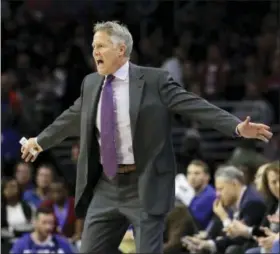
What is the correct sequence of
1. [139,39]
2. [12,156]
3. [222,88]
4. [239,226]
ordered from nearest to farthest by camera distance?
[239,226]
[12,156]
[222,88]
[139,39]

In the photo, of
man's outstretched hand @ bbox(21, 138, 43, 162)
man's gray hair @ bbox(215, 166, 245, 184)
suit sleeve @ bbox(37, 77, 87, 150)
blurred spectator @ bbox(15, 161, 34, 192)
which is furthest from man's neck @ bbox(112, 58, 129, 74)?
blurred spectator @ bbox(15, 161, 34, 192)

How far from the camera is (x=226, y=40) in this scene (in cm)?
1666

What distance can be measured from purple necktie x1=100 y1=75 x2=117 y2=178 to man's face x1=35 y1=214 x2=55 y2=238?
3.48m

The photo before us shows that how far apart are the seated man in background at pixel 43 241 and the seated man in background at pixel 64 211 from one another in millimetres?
469

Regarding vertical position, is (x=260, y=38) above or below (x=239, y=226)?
above

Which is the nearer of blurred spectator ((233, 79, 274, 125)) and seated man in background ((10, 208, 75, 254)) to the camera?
seated man in background ((10, 208, 75, 254))

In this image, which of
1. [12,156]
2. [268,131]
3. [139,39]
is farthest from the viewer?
[139,39]

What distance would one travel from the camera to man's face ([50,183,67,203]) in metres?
11.9

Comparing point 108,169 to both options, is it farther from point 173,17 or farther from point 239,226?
point 173,17

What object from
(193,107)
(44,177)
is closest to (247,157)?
(44,177)

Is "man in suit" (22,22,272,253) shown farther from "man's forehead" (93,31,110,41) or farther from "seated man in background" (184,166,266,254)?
"seated man in background" (184,166,266,254)

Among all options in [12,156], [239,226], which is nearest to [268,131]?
[239,226]

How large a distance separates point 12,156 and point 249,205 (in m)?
4.44

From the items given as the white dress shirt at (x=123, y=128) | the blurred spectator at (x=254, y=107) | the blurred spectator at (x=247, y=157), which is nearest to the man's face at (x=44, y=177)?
the blurred spectator at (x=247, y=157)
